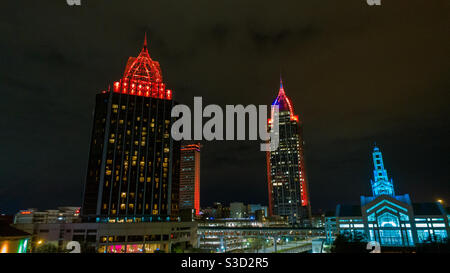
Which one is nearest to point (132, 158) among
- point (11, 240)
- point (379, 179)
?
point (11, 240)

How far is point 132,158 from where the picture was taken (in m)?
99.1

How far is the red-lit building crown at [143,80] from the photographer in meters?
108

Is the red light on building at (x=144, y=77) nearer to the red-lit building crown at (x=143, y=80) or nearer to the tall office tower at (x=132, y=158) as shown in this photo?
the red-lit building crown at (x=143, y=80)

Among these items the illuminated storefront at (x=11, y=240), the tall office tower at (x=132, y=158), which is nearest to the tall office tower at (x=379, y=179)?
the tall office tower at (x=132, y=158)

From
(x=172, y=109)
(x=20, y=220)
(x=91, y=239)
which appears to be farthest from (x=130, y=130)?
(x=20, y=220)

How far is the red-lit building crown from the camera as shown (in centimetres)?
10839

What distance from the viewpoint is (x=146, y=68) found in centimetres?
11688

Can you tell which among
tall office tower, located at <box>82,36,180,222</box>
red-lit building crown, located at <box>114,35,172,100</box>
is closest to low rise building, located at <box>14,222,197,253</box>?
tall office tower, located at <box>82,36,180,222</box>

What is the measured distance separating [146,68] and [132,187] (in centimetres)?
5382

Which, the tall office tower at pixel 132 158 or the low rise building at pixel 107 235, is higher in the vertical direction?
the tall office tower at pixel 132 158

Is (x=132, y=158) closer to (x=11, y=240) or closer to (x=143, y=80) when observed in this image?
(x=143, y=80)

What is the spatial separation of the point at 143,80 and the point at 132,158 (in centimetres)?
3753

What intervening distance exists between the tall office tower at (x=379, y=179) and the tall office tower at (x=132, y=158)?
3494 inches
